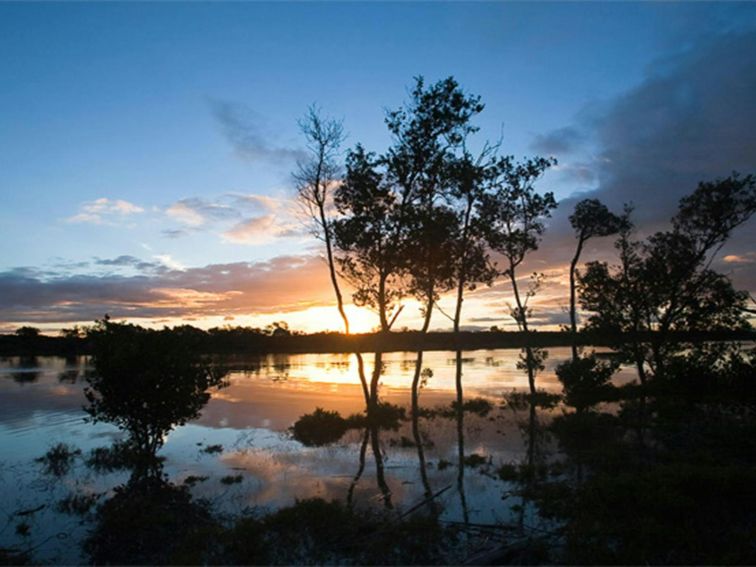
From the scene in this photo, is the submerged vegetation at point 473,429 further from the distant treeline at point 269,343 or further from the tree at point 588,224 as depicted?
the distant treeline at point 269,343

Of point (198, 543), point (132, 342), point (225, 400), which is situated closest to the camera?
point (198, 543)

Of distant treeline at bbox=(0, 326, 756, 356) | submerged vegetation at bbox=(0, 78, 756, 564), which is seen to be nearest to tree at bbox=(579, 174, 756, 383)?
submerged vegetation at bbox=(0, 78, 756, 564)

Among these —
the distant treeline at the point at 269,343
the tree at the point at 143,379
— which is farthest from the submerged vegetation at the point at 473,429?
the distant treeline at the point at 269,343

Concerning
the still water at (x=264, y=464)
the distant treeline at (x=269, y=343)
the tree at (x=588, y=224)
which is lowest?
the still water at (x=264, y=464)

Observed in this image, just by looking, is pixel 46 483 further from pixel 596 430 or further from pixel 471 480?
pixel 596 430

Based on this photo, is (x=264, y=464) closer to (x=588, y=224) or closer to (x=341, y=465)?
(x=341, y=465)

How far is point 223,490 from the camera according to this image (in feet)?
49.9

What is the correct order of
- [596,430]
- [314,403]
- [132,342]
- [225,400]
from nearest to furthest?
[132,342]
[596,430]
[314,403]
[225,400]

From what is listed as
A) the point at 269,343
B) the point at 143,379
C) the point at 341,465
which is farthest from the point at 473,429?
the point at 269,343

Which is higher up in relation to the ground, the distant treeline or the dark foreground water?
the distant treeline

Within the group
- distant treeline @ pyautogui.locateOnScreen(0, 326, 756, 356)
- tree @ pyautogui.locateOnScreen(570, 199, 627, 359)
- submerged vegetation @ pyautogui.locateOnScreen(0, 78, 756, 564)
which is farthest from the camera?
distant treeline @ pyautogui.locateOnScreen(0, 326, 756, 356)

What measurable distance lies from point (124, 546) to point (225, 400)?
29.3 metres

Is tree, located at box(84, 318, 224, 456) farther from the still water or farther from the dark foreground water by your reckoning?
the dark foreground water

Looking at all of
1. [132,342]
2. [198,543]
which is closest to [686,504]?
[198,543]
